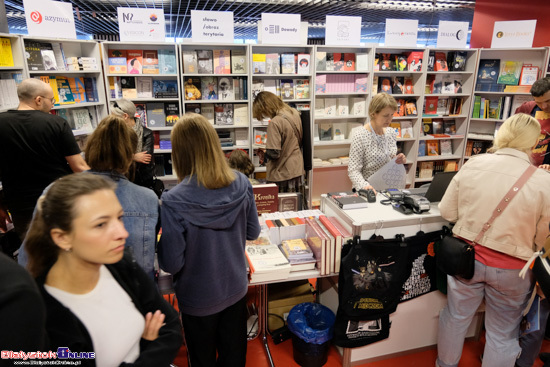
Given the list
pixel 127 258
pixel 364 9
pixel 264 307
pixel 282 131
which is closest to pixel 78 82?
pixel 282 131

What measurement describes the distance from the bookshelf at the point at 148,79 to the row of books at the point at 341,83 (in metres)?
2.07

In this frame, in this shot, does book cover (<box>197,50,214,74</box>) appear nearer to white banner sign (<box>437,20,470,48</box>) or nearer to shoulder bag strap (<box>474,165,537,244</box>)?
white banner sign (<box>437,20,470,48</box>)

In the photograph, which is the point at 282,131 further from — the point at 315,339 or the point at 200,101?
the point at 315,339

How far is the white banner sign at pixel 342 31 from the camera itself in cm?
497

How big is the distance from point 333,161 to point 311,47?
1793 millimetres

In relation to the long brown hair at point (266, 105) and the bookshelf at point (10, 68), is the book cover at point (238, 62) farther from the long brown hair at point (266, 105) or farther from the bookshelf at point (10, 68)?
the bookshelf at point (10, 68)

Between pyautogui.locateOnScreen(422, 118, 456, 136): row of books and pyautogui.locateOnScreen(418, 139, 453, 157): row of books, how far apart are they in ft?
0.52

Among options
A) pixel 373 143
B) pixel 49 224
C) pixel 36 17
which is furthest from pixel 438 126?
pixel 49 224

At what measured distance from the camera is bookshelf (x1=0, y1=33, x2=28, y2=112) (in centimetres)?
347

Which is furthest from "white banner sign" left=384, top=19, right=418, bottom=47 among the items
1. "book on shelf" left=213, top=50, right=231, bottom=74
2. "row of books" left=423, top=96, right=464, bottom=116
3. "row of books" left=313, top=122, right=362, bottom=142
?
"book on shelf" left=213, top=50, right=231, bottom=74

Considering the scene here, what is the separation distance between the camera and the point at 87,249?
3.27ft

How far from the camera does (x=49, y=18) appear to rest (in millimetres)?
3908

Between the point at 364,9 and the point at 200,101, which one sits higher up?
the point at 364,9

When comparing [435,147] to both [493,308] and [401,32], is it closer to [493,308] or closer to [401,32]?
[401,32]
